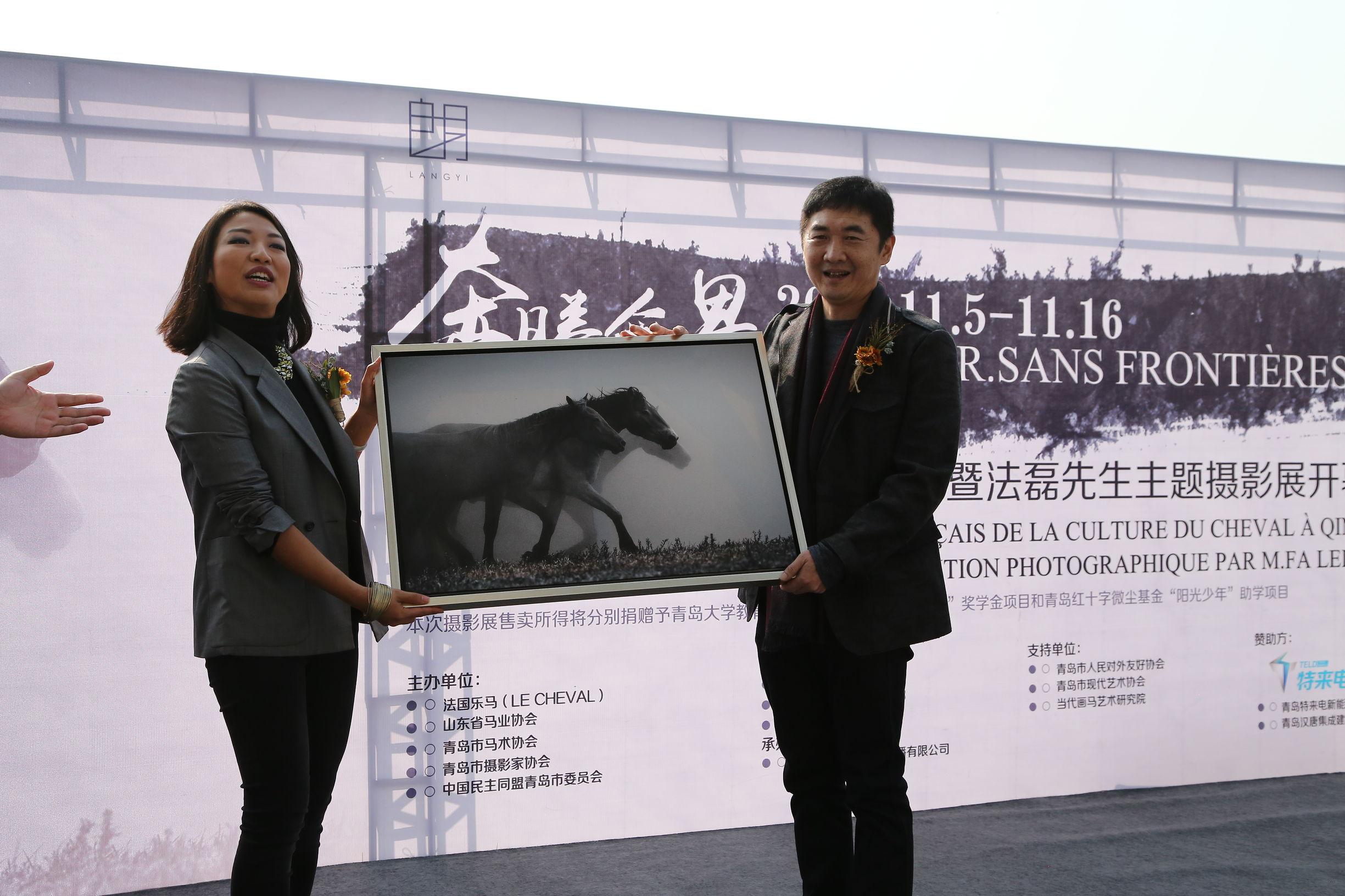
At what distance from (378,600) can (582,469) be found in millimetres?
441

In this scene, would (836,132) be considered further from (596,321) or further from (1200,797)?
Result: (1200,797)

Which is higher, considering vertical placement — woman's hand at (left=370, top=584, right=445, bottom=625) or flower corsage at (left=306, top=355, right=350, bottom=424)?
flower corsage at (left=306, top=355, right=350, bottom=424)

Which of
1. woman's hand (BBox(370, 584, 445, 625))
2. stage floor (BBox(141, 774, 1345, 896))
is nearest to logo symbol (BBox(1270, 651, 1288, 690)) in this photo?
stage floor (BBox(141, 774, 1345, 896))

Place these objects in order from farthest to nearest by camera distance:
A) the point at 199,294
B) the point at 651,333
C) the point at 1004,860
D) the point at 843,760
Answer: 1. the point at 1004,860
2. the point at 651,333
3. the point at 843,760
4. the point at 199,294

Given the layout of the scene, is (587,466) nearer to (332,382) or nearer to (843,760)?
(332,382)

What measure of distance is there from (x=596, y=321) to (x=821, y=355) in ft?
4.07

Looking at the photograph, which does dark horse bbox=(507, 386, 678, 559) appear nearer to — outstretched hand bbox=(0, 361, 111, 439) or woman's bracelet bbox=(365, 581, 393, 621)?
woman's bracelet bbox=(365, 581, 393, 621)

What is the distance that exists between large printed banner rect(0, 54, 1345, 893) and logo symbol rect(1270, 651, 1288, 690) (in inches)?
1.2

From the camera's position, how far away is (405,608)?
1.80m

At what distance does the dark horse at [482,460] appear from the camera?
6.08 ft

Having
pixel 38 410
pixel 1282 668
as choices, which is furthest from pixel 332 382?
pixel 1282 668

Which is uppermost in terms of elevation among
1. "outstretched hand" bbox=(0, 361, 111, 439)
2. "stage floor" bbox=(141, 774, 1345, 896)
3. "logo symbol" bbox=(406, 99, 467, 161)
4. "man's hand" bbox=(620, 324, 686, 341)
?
"logo symbol" bbox=(406, 99, 467, 161)

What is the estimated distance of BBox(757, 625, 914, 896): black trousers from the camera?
6.26 feet

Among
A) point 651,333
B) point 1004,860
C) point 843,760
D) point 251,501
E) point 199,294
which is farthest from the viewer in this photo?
point 1004,860
